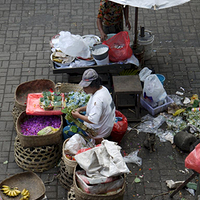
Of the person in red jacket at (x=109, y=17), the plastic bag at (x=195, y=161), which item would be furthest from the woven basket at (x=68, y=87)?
the plastic bag at (x=195, y=161)

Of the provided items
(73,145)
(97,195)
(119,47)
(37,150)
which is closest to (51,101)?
(37,150)

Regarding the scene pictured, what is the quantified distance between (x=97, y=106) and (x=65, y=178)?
4.09ft

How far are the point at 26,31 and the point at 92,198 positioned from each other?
5.61 meters

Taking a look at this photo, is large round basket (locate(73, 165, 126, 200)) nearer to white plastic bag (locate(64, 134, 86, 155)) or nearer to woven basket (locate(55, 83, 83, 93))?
white plastic bag (locate(64, 134, 86, 155))

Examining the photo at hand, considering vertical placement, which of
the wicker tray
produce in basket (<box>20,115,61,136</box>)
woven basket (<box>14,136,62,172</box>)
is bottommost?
the wicker tray

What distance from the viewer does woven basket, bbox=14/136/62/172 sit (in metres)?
5.64

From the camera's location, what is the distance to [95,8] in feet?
31.2

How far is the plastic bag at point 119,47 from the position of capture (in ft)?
22.2

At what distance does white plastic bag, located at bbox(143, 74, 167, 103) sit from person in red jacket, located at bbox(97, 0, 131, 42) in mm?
1323

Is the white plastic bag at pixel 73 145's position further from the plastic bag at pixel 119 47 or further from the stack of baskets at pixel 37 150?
the plastic bag at pixel 119 47

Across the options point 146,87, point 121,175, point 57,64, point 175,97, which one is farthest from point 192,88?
point 121,175

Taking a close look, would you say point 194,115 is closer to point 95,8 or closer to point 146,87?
point 146,87

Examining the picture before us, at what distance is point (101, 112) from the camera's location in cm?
519

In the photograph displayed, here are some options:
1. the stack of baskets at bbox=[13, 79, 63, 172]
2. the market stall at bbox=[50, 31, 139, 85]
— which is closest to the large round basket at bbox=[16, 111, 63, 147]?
the stack of baskets at bbox=[13, 79, 63, 172]
